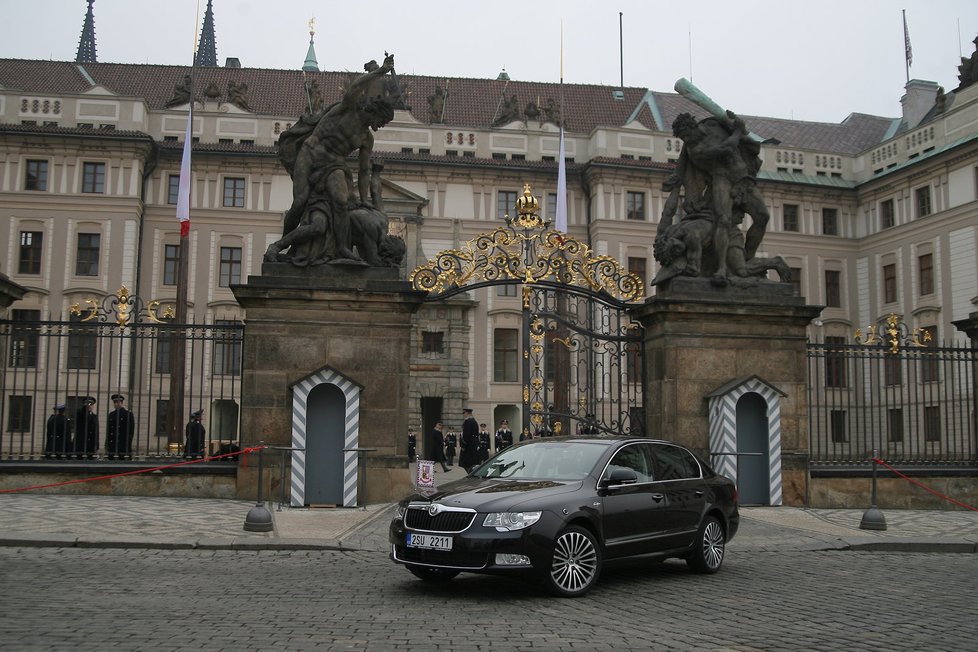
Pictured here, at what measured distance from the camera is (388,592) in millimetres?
8969

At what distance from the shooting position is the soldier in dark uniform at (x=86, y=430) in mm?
15812

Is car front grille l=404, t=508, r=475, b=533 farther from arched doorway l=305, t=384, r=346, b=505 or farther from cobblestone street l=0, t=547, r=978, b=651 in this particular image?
arched doorway l=305, t=384, r=346, b=505

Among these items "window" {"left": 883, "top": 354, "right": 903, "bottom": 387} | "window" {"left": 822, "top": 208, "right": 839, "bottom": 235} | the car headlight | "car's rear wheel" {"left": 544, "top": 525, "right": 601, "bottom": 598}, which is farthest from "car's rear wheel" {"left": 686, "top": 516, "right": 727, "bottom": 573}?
"window" {"left": 822, "top": 208, "right": 839, "bottom": 235}

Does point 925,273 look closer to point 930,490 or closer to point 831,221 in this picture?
point 831,221

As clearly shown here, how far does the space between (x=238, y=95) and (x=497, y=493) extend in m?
44.0

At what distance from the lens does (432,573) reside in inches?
367

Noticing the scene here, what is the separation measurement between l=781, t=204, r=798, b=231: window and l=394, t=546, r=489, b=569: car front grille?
44.7 meters

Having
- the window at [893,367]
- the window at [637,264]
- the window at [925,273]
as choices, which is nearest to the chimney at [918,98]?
the window at [925,273]

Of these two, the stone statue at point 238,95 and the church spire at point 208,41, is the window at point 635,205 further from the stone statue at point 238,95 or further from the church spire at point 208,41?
the church spire at point 208,41

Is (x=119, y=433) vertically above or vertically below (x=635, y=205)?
below

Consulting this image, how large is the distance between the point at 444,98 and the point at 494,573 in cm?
4682

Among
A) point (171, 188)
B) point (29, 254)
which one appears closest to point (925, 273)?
point (171, 188)

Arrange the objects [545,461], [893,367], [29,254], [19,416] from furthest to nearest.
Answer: [29,254] → [19,416] → [893,367] → [545,461]

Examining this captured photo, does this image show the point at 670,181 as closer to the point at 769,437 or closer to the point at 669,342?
the point at 669,342
